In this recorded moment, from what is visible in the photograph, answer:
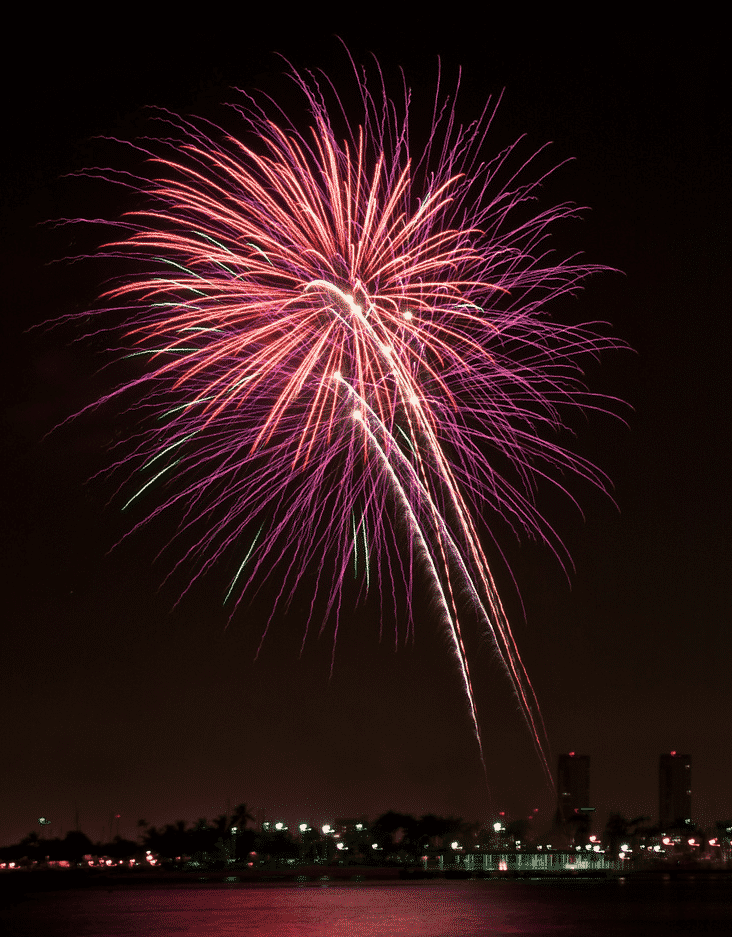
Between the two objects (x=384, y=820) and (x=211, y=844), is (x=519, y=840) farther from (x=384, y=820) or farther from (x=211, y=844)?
(x=211, y=844)

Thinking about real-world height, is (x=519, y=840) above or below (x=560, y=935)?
below

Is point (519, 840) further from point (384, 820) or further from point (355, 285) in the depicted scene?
point (355, 285)

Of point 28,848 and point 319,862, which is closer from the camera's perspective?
point 319,862

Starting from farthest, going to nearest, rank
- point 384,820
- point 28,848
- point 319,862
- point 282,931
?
point 384,820 → point 28,848 → point 319,862 → point 282,931

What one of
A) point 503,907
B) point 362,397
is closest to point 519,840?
point 503,907

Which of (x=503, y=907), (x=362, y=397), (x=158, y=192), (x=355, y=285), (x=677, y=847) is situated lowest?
(x=677, y=847)

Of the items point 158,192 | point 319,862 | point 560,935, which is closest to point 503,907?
point 560,935

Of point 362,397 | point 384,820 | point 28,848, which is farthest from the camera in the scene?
point 384,820
